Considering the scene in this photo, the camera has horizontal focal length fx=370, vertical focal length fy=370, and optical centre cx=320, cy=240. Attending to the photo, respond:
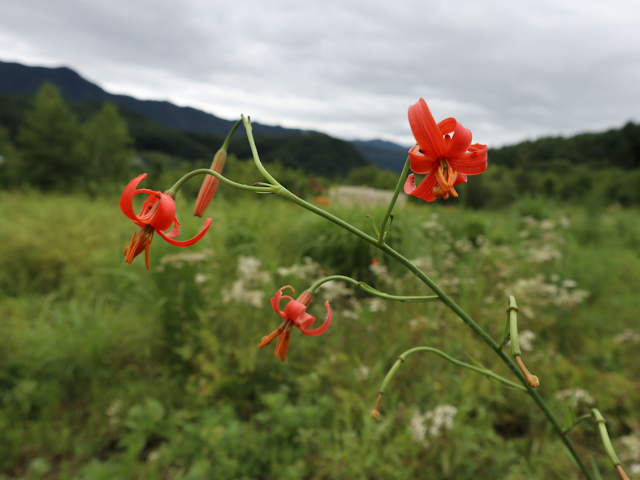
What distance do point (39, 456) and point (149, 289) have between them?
1174mm

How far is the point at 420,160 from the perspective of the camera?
1.77 feet

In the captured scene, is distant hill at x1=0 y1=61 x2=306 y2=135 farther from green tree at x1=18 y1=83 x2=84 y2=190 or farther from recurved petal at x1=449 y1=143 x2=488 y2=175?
recurved petal at x1=449 y1=143 x2=488 y2=175

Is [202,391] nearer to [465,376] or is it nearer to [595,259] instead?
[465,376]

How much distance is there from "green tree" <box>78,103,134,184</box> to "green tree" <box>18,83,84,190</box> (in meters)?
1.29

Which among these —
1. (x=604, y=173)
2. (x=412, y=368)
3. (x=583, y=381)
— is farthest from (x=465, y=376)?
(x=604, y=173)

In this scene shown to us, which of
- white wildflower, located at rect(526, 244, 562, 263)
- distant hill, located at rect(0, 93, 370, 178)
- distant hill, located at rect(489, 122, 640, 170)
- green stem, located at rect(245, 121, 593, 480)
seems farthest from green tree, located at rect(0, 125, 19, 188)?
distant hill, located at rect(489, 122, 640, 170)

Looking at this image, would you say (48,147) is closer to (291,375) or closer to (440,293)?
(291,375)

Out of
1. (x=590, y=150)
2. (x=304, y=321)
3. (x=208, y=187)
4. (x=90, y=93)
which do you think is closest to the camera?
(x=304, y=321)

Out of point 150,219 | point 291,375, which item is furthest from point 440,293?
point 291,375

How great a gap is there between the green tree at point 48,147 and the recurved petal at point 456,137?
62.8 feet

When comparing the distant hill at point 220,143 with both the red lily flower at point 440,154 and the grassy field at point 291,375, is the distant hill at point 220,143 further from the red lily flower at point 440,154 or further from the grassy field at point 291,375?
the red lily flower at point 440,154

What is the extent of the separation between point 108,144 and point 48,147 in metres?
3.00

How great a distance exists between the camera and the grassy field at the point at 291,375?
1.65 meters

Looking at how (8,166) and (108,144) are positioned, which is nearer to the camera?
(8,166)
